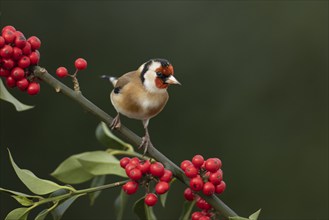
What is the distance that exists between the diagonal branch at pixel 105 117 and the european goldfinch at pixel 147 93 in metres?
0.44

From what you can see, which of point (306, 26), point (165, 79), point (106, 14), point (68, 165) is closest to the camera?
point (68, 165)

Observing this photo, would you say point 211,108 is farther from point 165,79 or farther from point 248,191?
point 165,79

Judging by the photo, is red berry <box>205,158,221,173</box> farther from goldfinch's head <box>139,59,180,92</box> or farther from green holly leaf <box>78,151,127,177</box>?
goldfinch's head <box>139,59,180,92</box>

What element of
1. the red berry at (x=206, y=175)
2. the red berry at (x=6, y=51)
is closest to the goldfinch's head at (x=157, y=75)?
the red berry at (x=206, y=175)

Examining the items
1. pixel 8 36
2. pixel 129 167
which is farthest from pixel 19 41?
pixel 129 167

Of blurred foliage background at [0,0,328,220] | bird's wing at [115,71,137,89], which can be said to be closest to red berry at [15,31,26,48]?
bird's wing at [115,71,137,89]

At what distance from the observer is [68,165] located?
1.53 metres

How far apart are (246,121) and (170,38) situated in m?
0.84

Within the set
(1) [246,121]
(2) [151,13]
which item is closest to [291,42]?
(1) [246,121]

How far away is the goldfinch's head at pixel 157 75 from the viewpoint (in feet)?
6.06

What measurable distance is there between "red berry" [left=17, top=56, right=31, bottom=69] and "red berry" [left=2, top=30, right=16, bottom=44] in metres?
0.05

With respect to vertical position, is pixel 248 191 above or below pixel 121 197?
below

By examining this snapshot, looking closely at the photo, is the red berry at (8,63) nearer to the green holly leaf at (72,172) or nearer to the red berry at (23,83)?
the red berry at (23,83)

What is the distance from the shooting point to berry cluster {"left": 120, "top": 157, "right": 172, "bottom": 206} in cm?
138
